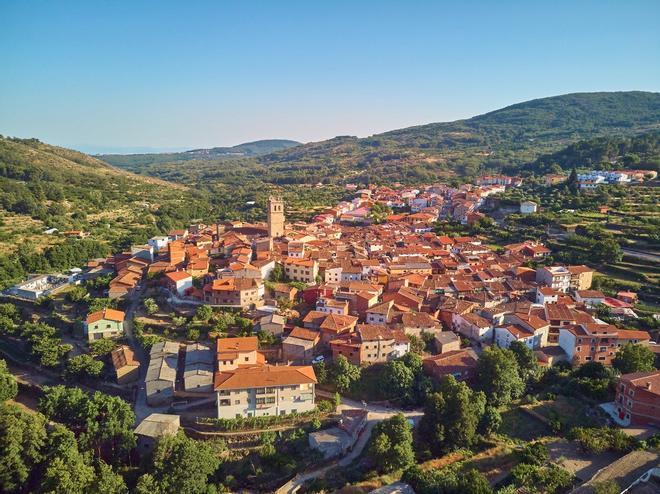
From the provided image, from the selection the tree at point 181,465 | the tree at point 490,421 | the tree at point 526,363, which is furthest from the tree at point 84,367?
the tree at point 526,363

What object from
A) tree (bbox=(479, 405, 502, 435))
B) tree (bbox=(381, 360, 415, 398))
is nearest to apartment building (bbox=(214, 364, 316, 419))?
tree (bbox=(381, 360, 415, 398))

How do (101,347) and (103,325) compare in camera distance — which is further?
(103,325)

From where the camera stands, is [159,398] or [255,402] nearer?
[255,402]

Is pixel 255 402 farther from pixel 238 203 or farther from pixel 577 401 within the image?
pixel 238 203

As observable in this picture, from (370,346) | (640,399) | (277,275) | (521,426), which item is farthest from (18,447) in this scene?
(640,399)

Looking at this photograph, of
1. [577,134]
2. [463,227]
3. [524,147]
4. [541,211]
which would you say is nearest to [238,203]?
[463,227]

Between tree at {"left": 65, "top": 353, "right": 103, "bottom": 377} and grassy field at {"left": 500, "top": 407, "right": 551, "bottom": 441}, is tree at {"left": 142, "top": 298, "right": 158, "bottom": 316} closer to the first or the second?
tree at {"left": 65, "top": 353, "right": 103, "bottom": 377}

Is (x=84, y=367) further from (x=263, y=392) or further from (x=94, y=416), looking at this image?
(x=263, y=392)
